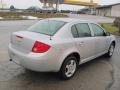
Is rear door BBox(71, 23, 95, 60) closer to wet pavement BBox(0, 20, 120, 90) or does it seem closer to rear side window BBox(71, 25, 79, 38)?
rear side window BBox(71, 25, 79, 38)

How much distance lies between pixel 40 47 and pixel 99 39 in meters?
2.60

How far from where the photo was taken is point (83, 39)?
18.2ft

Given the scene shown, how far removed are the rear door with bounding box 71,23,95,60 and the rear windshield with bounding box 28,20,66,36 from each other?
1.38 feet

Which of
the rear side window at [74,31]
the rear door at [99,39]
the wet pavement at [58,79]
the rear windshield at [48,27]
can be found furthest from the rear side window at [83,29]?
the wet pavement at [58,79]

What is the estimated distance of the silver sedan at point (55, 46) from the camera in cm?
455

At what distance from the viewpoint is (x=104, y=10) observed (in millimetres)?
64688

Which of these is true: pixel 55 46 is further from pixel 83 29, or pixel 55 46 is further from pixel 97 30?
pixel 97 30

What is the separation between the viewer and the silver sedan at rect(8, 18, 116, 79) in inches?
179

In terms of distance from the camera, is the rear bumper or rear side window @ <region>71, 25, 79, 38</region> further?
rear side window @ <region>71, 25, 79, 38</region>

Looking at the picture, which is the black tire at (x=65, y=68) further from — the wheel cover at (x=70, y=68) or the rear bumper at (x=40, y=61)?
the rear bumper at (x=40, y=61)

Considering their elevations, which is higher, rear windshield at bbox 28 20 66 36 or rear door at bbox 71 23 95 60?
rear windshield at bbox 28 20 66 36

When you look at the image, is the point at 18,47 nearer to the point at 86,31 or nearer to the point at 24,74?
the point at 24,74

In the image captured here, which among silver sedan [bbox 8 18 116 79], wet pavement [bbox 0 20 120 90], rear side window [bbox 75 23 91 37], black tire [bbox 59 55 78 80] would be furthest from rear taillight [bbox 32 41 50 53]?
rear side window [bbox 75 23 91 37]

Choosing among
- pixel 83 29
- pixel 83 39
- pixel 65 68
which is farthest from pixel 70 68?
pixel 83 29
